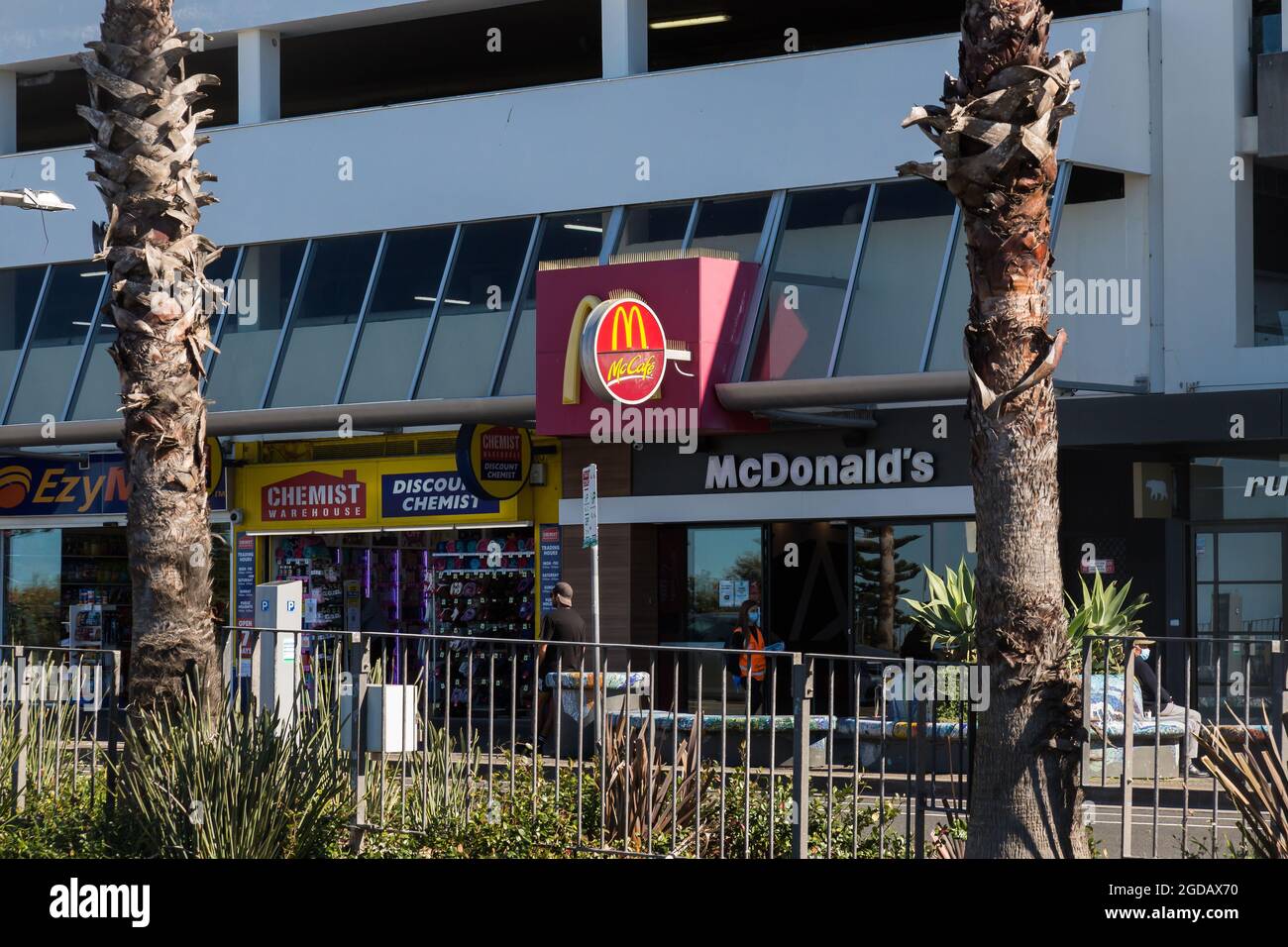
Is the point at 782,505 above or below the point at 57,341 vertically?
below

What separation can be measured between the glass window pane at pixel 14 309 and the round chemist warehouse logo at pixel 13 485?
1225 mm

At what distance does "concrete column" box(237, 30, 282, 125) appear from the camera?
26375 millimetres

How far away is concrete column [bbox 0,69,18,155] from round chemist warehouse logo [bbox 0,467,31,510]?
514cm

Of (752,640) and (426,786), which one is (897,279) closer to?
(752,640)

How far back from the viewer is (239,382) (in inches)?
Result: 1004

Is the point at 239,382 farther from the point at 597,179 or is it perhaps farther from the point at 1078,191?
the point at 1078,191

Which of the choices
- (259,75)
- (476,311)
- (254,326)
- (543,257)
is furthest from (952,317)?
(259,75)

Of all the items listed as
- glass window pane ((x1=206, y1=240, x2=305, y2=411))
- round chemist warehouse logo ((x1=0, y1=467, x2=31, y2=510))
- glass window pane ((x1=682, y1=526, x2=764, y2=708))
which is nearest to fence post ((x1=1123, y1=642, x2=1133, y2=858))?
glass window pane ((x1=682, y1=526, x2=764, y2=708))

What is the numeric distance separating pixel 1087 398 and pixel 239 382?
11.8 m

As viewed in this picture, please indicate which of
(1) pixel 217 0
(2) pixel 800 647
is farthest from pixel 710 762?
(1) pixel 217 0

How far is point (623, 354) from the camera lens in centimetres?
2098

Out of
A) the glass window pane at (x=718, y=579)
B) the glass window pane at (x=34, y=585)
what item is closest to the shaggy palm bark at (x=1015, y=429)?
the glass window pane at (x=718, y=579)

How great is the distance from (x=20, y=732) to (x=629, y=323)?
1039 centimetres

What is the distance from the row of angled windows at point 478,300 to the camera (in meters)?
21.3
